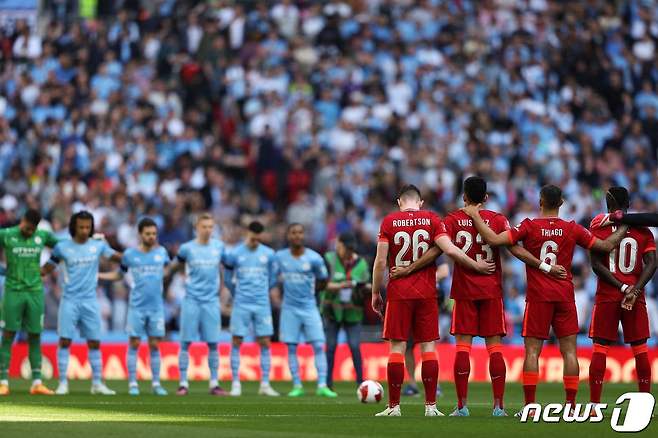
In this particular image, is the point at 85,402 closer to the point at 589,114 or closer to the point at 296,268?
the point at 296,268

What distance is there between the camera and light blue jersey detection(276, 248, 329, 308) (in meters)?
23.9

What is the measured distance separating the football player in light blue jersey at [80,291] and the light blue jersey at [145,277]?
57 cm

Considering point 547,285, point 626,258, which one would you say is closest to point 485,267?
point 547,285

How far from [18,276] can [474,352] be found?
9.98 meters

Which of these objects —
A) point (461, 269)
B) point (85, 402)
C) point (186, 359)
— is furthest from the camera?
point (186, 359)

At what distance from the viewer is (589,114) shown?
36656 millimetres

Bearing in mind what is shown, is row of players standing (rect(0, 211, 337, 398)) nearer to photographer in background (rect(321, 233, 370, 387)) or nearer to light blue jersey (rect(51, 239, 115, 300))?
light blue jersey (rect(51, 239, 115, 300))

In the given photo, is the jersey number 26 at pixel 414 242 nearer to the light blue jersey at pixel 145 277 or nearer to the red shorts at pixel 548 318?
the red shorts at pixel 548 318

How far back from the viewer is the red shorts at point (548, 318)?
16.9 m

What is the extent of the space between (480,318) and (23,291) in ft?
27.0

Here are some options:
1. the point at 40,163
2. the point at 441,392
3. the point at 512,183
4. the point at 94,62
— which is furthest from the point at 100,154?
the point at 441,392

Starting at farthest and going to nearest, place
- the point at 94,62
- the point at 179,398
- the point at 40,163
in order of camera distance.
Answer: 1. the point at 94,62
2. the point at 40,163
3. the point at 179,398

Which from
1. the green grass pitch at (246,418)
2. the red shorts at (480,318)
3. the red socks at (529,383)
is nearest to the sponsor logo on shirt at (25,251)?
the green grass pitch at (246,418)

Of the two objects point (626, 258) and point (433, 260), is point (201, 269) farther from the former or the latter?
point (626, 258)
